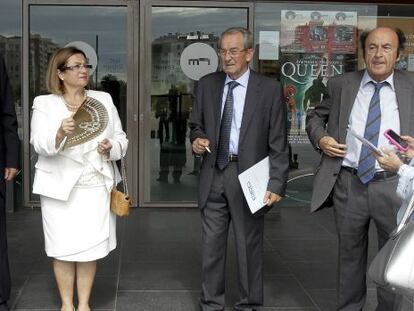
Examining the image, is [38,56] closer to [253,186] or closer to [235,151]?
[235,151]

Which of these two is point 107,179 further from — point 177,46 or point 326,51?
point 326,51

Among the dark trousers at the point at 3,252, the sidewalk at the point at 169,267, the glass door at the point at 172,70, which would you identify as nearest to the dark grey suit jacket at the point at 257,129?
the sidewalk at the point at 169,267

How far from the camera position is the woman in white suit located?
3959 millimetres

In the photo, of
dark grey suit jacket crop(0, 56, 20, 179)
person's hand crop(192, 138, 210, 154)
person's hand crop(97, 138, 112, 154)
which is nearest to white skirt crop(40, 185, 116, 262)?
person's hand crop(97, 138, 112, 154)

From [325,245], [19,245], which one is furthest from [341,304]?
[19,245]

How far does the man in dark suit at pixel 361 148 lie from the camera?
3748 mm

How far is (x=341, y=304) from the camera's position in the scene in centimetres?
410

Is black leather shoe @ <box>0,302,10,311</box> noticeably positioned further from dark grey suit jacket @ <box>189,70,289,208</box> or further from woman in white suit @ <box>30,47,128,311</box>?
dark grey suit jacket @ <box>189,70,289,208</box>

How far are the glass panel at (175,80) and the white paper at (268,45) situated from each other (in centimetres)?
31

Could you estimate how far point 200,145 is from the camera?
4.02 meters

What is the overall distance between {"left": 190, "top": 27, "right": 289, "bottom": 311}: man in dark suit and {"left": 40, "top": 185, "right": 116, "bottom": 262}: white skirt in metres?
0.70

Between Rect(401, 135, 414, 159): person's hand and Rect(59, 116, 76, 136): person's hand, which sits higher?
Rect(59, 116, 76, 136): person's hand

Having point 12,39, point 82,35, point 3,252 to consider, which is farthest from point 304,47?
point 3,252

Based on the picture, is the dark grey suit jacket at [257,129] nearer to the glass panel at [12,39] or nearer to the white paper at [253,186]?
the white paper at [253,186]
